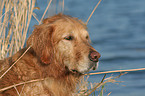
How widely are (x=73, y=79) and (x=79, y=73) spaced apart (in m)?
0.13

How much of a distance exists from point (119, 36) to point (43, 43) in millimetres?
7888

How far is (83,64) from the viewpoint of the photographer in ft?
14.3

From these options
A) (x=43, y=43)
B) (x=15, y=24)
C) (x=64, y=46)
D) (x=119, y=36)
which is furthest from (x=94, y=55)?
(x=119, y=36)

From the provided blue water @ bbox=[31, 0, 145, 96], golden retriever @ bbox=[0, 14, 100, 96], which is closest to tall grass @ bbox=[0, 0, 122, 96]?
blue water @ bbox=[31, 0, 145, 96]

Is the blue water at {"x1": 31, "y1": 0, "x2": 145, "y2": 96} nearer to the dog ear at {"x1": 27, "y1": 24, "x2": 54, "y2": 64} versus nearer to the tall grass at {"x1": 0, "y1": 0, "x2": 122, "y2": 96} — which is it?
the tall grass at {"x1": 0, "y1": 0, "x2": 122, "y2": 96}

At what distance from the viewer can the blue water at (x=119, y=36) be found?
24.2 feet

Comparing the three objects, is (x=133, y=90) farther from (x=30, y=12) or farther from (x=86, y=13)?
(x=86, y=13)

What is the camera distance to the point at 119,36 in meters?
12.0

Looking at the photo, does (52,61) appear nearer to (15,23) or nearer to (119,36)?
(15,23)

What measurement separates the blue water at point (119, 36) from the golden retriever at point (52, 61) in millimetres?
901

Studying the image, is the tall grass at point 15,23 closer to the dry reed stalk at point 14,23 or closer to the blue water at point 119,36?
the dry reed stalk at point 14,23

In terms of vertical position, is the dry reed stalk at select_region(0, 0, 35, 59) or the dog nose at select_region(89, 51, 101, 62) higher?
the dry reed stalk at select_region(0, 0, 35, 59)

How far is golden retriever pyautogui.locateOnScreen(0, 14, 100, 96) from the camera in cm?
436

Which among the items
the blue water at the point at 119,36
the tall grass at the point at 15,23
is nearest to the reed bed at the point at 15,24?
the tall grass at the point at 15,23
